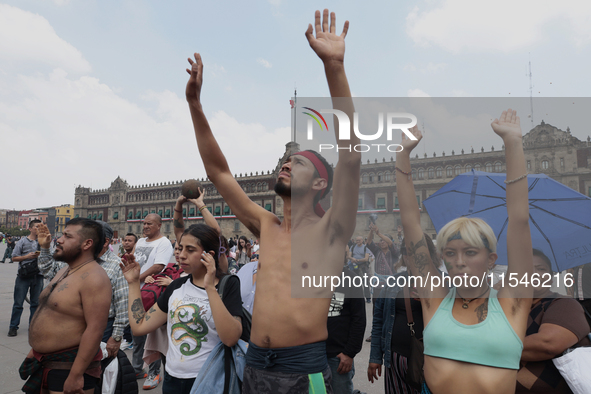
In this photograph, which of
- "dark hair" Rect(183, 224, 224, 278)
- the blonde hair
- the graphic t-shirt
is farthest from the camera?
"dark hair" Rect(183, 224, 224, 278)

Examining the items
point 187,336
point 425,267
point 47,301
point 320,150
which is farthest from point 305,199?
point 47,301

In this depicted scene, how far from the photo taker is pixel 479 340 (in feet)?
5.73

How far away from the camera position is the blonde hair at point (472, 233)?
1873 mm

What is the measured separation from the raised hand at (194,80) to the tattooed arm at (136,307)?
4.53 ft

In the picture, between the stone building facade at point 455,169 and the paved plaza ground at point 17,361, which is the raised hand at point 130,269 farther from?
the paved plaza ground at point 17,361

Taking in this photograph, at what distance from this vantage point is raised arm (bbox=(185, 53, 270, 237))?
7.15ft

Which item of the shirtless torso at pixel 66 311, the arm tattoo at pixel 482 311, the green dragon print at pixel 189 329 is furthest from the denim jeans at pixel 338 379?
the shirtless torso at pixel 66 311

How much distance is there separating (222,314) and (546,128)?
7.75 feet

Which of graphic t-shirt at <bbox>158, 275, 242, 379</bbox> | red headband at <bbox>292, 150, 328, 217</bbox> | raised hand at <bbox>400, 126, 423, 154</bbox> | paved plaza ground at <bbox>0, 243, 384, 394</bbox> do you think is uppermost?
raised hand at <bbox>400, 126, 423, 154</bbox>

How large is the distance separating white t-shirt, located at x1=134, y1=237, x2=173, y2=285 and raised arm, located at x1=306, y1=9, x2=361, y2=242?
13.3ft

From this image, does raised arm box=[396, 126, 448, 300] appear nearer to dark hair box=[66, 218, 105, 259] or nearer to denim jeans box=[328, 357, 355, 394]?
denim jeans box=[328, 357, 355, 394]

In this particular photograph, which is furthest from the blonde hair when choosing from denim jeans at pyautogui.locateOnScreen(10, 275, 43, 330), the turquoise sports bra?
denim jeans at pyautogui.locateOnScreen(10, 275, 43, 330)

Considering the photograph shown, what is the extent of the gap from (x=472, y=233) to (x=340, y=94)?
1.01 metres

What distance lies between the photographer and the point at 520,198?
5.65ft
